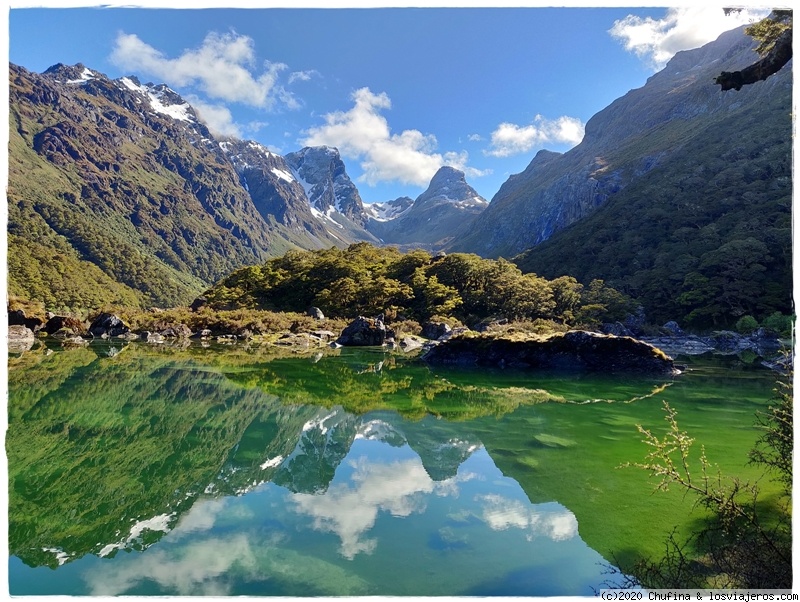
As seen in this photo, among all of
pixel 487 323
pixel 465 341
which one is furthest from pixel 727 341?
pixel 465 341

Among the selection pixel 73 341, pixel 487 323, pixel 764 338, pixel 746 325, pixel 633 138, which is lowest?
pixel 764 338

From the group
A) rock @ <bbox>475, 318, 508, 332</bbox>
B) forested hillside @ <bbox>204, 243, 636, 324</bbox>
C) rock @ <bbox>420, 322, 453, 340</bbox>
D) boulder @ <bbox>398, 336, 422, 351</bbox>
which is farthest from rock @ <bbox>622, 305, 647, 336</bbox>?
boulder @ <bbox>398, 336, 422, 351</bbox>

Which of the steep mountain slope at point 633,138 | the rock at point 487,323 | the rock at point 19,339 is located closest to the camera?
the rock at point 19,339

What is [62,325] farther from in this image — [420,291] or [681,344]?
[681,344]

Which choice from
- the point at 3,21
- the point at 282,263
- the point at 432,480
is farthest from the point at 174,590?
the point at 282,263

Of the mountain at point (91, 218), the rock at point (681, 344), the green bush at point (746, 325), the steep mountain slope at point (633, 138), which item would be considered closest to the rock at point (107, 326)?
the rock at point (681, 344)

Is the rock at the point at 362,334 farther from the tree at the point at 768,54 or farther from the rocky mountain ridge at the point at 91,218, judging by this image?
the rocky mountain ridge at the point at 91,218

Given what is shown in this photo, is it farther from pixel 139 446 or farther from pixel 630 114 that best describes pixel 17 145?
pixel 630 114
